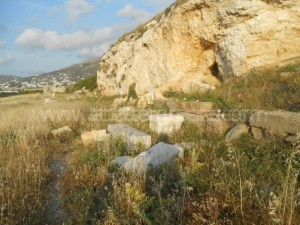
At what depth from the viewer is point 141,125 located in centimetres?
970

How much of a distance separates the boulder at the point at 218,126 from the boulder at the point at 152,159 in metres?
1.83

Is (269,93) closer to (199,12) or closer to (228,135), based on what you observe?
(228,135)

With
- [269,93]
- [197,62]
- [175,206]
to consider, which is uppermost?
[197,62]

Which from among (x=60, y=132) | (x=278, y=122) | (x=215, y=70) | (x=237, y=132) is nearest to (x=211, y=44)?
(x=215, y=70)

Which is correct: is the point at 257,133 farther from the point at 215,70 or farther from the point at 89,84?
the point at 89,84

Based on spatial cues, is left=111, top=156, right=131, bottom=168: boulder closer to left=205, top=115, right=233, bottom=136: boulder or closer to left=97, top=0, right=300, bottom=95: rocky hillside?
left=205, top=115, right=233, bottom=136: boulder

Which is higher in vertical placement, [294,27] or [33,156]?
[294,27]

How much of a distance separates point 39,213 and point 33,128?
5528 millimetres

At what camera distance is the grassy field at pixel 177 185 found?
11.2ft

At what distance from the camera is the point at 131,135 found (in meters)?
7.77

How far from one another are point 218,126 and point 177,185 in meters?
3.62

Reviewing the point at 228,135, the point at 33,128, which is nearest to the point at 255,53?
the point at 228,135

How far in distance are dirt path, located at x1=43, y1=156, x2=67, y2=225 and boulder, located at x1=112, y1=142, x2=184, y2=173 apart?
1132 mm

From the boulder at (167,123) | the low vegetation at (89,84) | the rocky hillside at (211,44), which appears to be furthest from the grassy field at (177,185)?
the low vegetation at (89,84)
